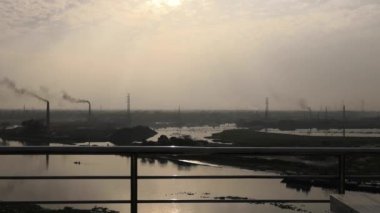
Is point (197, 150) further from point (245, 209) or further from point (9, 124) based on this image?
point (9, 124)

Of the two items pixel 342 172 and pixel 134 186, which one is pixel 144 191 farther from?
pixel 342 172

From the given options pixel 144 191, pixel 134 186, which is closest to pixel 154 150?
pixel 134 186

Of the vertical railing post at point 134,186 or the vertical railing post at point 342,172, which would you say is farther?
the vertical railing post at point 342,172

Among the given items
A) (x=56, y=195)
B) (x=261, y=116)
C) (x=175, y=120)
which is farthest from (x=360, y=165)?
(x=175, y=120)

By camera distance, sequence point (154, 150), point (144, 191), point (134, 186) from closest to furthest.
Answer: point (154, 150), point (134, 186), point (144, 191)

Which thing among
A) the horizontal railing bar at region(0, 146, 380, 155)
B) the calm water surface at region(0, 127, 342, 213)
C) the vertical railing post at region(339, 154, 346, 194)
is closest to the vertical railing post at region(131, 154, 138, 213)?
the horizontal railing bar at region(0, 146, 380, 155)

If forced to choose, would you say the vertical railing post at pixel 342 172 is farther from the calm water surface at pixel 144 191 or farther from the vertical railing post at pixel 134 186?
the calm water surface at pixel 144 191

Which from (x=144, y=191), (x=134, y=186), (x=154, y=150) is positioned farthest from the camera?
(x=144, y=191)

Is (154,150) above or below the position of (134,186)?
above

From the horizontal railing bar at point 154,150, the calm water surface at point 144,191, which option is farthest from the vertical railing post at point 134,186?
the calm water surface at point 144,191

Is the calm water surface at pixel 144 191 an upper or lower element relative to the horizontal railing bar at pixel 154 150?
lower

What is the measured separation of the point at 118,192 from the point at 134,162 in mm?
17623

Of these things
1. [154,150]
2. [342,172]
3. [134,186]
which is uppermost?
[154,150]

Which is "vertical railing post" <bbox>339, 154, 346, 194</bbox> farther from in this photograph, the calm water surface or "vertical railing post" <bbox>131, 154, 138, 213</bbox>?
the calm water surface
